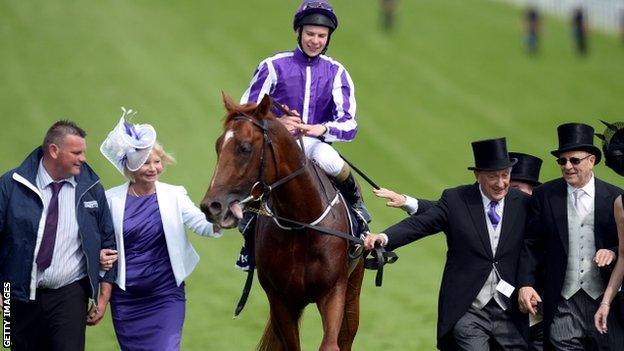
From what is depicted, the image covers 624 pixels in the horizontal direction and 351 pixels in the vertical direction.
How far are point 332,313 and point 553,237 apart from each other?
1.55m

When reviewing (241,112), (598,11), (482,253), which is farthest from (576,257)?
(598,11)

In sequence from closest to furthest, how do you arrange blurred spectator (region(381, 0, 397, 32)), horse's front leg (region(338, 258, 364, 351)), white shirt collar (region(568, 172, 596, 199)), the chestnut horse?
the chestnut horse → white shirt collar (region(568, 172, 596, 199)) → horse's front leg (region(338, 258, 364, 351)) → blurred spectator (region(381, 0, 397, 32))

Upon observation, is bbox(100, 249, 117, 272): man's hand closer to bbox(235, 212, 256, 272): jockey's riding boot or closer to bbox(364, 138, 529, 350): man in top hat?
bbox(235, 212, 256, 272): jockey's riding boot

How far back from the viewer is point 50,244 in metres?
7.57

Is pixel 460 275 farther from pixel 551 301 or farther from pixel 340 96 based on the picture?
pixel 340 96

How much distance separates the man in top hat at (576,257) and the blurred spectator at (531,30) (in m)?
28.6

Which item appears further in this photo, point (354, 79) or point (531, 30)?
point (531, 30)

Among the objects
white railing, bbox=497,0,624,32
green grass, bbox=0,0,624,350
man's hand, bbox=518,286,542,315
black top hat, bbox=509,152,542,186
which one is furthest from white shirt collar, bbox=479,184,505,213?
white railing, bbox=497,0,624,32

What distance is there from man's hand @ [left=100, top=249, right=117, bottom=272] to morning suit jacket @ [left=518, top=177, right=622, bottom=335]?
2.66 m

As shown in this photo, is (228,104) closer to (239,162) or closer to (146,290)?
(239,162)

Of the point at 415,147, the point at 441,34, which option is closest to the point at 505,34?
the point at 441,34

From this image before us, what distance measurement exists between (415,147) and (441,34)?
11.2 metres

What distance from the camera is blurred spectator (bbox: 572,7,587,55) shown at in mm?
35844

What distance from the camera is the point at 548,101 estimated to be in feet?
106
